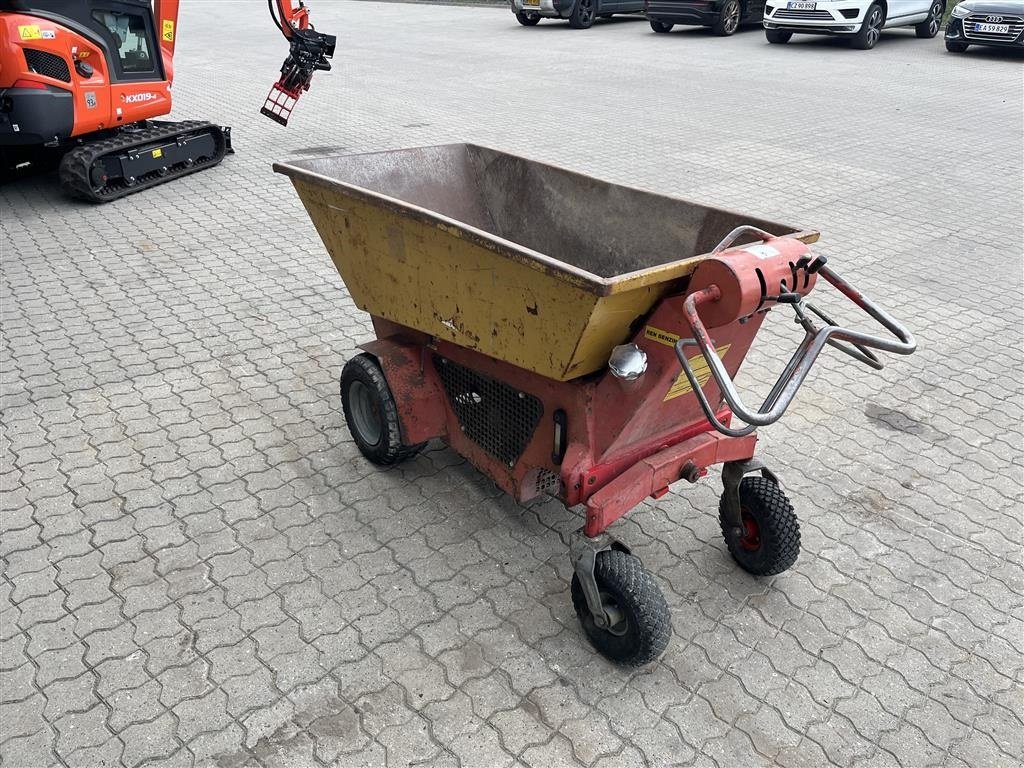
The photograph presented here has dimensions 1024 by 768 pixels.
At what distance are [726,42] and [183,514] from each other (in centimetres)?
1697

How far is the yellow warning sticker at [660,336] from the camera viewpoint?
111 inches

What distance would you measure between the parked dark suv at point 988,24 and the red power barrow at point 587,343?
15.2m

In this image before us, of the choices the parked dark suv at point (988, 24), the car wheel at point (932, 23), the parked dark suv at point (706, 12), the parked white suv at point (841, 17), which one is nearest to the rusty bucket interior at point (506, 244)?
the parked white suv at point (841, 17)

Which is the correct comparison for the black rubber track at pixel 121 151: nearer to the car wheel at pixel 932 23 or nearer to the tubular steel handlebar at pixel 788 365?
the tubular steel handlebar at pixel 788 365

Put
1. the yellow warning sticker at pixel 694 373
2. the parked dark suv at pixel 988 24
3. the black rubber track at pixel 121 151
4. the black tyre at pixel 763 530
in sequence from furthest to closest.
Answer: the parked dark suv at pixel 988 24 → the black rubber track at pixel 121 151 → the black tyre at pixel 763 530 → the yellow warning sticker at pixel 694 373

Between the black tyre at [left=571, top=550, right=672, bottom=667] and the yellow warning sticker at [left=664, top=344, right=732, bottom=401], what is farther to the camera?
the yellow warning sticker at [left=664, top=344, right=732, bottom=401]

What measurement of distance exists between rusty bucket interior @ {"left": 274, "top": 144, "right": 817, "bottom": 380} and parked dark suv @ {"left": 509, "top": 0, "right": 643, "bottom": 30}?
16.2 m

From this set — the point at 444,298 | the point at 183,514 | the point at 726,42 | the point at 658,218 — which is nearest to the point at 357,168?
the point at 444,298

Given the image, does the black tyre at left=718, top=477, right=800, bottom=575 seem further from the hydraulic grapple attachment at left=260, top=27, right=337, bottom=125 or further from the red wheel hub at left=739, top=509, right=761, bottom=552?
the hydraulic grapple attachment at left=260, top=27, right=337, bottom=125

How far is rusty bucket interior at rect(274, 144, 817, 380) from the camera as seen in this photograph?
Answer: 2787 millimetres

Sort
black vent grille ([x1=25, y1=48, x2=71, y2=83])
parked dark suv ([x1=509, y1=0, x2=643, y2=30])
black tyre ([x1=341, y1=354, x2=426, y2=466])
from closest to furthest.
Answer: black tyre ([x1=341, y1=354, x2=426, y2=466]) < black vent grille ([x1=25, y1=48, x2=71, y2=83]) < parked dark suv ([x1=509, y1=0, x2=643, y2=30])

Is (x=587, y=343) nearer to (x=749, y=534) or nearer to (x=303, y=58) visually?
(x=749, y=534)

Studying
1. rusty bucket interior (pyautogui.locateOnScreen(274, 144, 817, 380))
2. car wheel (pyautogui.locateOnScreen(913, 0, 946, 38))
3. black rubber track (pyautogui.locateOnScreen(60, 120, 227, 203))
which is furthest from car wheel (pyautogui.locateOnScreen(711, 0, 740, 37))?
rusty bucket interior (pyautogui.locateOnScreen(274, 144, 817, 380))

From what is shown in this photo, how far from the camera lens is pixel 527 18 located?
1997 centimetres
